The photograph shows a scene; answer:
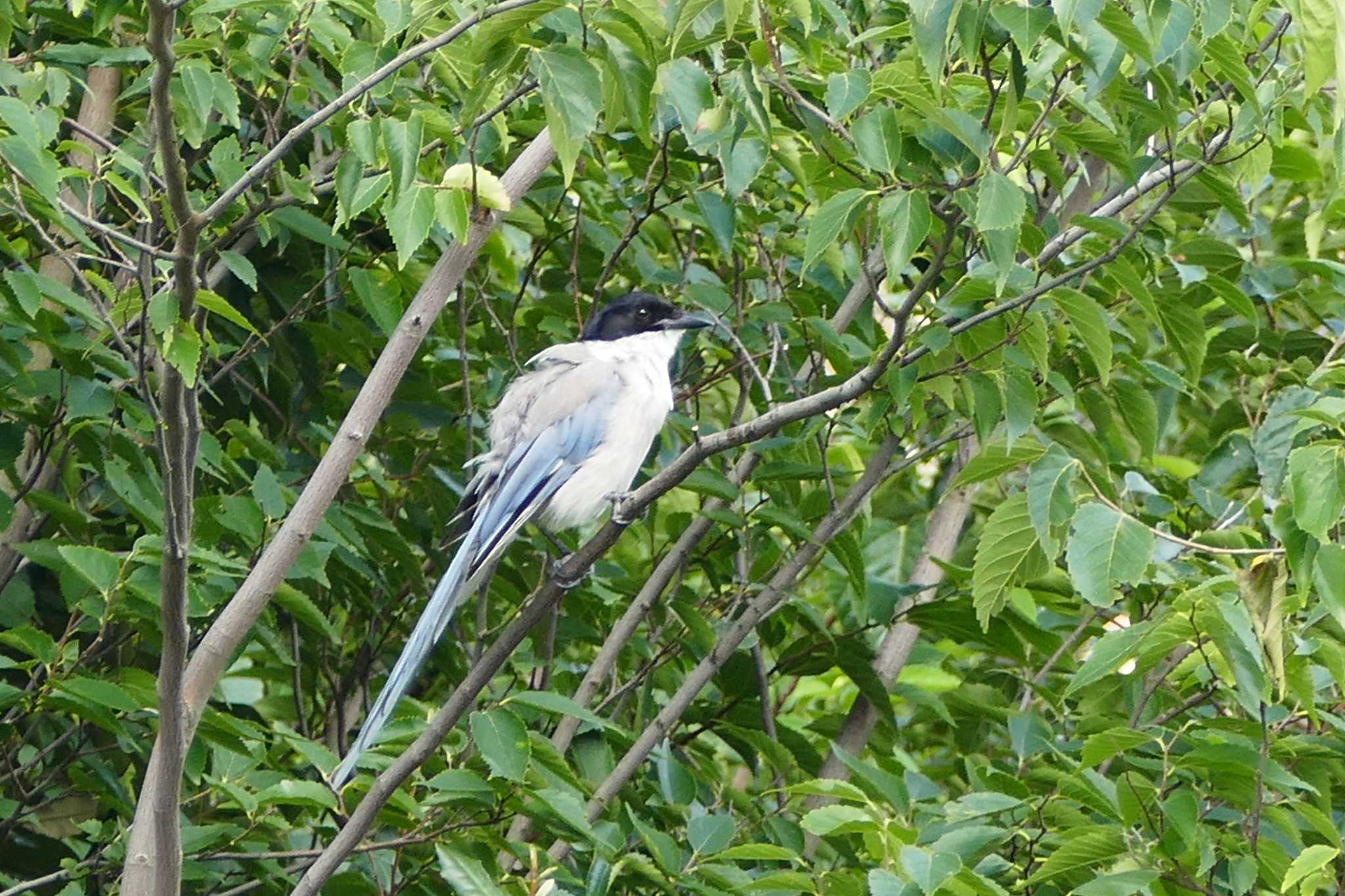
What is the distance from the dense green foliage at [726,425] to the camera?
10.00 ft

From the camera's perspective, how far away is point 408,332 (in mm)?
3648

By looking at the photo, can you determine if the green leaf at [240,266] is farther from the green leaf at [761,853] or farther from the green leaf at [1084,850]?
the green leaf at [1084,850]

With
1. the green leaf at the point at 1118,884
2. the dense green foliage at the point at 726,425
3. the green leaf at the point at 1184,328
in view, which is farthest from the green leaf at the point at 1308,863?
the green leaf at the point at 1184,328

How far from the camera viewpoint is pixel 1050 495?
3248mm

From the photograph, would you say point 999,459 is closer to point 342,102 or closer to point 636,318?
point 342,102

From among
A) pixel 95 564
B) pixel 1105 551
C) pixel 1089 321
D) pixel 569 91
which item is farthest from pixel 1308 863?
pixel 95 564

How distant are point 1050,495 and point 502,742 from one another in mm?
1179

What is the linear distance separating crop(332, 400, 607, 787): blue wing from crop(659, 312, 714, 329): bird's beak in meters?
0.33

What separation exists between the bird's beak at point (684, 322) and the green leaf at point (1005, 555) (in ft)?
5.33

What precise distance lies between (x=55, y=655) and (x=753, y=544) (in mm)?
2007

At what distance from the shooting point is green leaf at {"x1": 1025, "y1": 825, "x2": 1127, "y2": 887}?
336 centimetres

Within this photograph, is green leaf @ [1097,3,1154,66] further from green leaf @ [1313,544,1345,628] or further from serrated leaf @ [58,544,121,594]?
serrated leaf @ [58,544,121,594]

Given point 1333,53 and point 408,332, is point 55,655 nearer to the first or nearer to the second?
point 408,332

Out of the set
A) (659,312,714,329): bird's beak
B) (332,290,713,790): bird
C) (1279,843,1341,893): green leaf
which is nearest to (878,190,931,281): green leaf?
(1279,843,1341,893): green leaf
